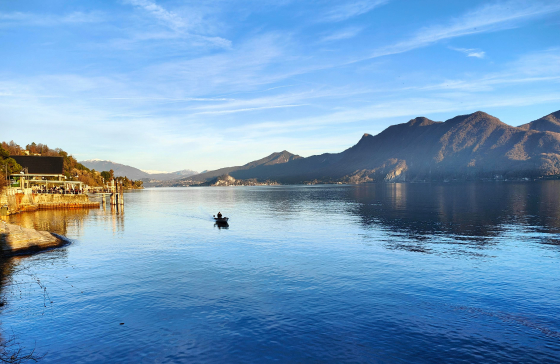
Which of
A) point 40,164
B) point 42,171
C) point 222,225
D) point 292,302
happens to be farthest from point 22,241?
point 40,164

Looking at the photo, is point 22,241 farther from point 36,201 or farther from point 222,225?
point 36,201

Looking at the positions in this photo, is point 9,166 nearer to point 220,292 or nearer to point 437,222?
point 220,292

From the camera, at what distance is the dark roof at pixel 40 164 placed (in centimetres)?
12191

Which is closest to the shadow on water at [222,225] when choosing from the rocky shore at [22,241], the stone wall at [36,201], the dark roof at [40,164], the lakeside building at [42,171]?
the rocky shore at [22,241]

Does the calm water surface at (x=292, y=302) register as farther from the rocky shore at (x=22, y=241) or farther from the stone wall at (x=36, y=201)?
the stone wall at (x=36, y=201)

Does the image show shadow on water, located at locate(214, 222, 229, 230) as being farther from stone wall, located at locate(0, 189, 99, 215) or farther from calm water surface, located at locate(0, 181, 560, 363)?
stone wall, located at locate(0, 189, 99, 215)

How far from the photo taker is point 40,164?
124 metres

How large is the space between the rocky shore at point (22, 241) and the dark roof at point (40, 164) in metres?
92.4

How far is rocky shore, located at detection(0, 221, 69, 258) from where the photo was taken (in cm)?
3928

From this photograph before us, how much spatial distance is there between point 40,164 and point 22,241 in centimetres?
10072

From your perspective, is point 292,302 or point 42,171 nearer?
point 292,302

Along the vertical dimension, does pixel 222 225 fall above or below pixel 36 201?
below

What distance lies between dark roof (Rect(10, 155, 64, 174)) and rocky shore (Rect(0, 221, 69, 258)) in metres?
92.4

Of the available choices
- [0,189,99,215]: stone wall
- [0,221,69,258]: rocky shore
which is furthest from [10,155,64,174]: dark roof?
[0,221,69,258]: rocky shore
